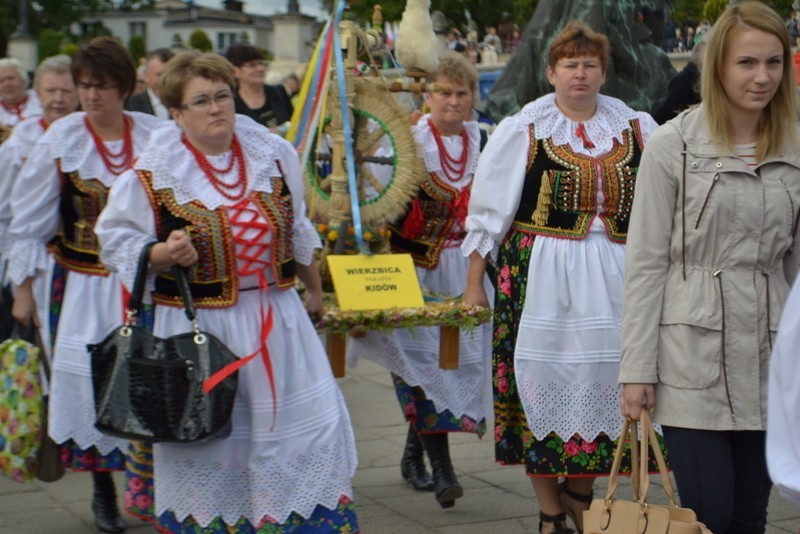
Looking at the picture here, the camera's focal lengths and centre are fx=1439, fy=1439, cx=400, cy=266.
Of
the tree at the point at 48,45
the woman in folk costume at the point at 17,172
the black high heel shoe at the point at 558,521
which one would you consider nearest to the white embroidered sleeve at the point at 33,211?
the woman in folk costume at the point at 17,172

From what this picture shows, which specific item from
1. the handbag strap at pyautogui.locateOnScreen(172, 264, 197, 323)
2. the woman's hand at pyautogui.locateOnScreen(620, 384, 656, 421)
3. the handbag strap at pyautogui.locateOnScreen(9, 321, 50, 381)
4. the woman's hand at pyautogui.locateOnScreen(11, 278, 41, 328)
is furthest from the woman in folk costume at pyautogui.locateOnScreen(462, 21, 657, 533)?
the handbag strap at pyautogui.locateOnScreen(9, 321, 50, 381)

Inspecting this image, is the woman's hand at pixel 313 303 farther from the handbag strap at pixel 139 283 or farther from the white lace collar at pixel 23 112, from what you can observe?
the white lace collar at pixel 23 112

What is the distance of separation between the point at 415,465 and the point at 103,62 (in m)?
2.25

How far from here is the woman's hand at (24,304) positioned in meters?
5.71

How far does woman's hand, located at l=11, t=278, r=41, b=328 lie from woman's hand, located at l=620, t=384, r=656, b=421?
2.81 metres

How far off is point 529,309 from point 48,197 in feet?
6.30

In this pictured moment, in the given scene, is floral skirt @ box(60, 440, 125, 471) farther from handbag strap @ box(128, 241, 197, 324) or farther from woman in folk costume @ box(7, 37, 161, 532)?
handbag strap @ box(128, 241, 197, 324)

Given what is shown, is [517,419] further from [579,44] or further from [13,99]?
[13,99]

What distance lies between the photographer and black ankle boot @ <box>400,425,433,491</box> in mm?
6364

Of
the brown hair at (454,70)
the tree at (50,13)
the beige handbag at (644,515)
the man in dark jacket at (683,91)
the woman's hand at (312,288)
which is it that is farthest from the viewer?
the tree at (50,13)

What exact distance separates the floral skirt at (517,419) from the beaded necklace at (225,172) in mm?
1127

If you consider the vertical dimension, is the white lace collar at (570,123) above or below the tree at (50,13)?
below

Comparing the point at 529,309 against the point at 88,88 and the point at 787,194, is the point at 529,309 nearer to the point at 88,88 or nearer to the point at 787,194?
the point at 787,194

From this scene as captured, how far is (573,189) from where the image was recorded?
5.15m
